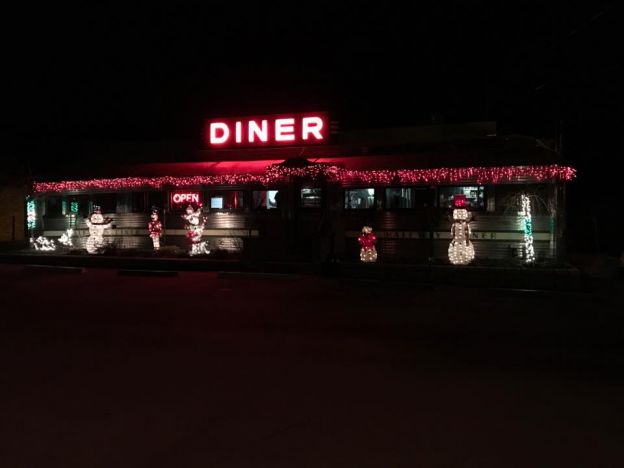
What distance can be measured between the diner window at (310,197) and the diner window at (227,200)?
2427 mm

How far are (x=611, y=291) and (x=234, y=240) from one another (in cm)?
1257

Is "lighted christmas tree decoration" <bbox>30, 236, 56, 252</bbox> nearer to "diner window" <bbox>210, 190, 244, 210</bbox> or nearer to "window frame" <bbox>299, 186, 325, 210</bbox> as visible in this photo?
"diner window" <bbox>210, 190, 244, 210</bbox>

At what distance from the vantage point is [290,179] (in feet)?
→ 69.4

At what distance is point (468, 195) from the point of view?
64.1 feet

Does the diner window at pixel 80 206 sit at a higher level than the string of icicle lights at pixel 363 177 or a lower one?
lower

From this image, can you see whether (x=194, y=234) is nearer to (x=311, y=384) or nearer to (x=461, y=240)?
(x=461, y=240)

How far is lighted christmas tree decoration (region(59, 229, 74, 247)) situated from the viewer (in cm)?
2555

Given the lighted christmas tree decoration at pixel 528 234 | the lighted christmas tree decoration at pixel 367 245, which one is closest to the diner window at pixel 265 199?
the lighted christmas tree decoration at pixel 367 245

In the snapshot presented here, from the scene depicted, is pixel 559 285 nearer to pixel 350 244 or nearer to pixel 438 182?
pixel 438 182

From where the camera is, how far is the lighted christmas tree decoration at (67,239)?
2555 cm

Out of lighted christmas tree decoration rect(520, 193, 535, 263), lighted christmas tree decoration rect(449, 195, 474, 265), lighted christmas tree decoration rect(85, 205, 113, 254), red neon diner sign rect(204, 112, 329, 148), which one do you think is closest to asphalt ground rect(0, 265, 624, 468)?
lighted christmas tree decoration rect(449, 195, 474, 265)

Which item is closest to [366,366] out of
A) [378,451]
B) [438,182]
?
[378,451]

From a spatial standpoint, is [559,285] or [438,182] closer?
[559,285]

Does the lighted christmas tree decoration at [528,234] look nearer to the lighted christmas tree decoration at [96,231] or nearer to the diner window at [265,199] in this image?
the diner window at [265,199]
